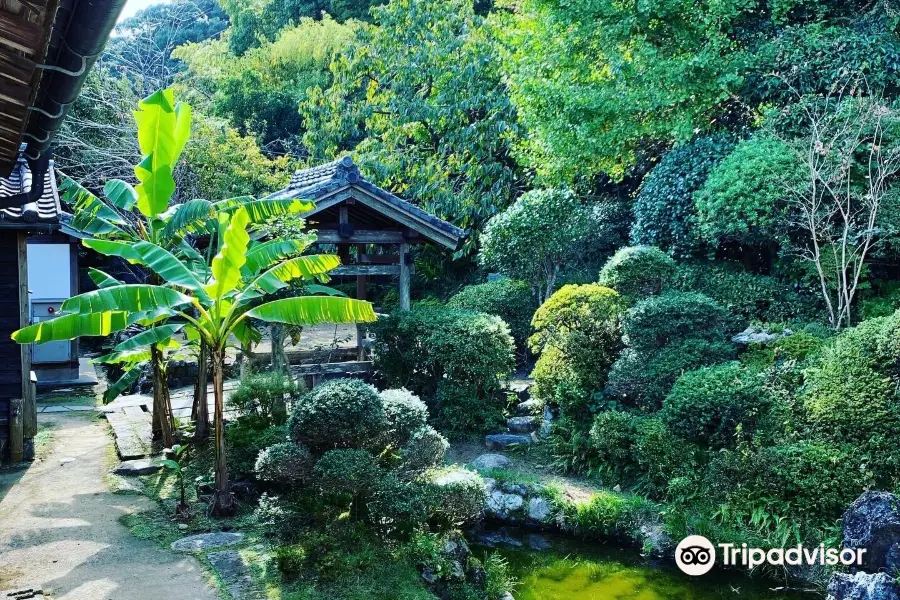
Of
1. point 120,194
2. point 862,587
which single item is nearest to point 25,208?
point 120,194

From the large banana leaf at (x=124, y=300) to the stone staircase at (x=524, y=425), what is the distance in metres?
5.54

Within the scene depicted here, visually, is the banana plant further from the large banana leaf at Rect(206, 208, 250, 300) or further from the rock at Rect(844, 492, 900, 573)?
the rock at Rect(844, 492, 900, 573)

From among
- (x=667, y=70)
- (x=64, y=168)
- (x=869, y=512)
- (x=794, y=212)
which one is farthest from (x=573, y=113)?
(x=64, y=168)

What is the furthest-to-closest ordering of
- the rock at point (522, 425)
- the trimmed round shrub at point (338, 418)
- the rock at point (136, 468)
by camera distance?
the rock at point (522, 425)
the rock at point (136, 468)
the trimmed round shrub at point (338, 418)

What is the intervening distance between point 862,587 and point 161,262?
23.3ft

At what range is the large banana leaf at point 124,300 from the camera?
6.59m

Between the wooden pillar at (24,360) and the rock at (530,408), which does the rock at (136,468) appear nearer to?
the wooden pillar at (24,360)

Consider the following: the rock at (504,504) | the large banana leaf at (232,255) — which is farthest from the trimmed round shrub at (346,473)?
the rock at (504,504)

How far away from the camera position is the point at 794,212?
39.4 ft

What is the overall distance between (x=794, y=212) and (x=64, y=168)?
17689 millimetres

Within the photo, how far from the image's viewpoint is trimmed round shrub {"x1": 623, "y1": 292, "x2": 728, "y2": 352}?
34.8 ft

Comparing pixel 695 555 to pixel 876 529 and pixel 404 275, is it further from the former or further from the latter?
pixel 404 275

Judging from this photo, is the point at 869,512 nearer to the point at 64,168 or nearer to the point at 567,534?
the point at 567,534

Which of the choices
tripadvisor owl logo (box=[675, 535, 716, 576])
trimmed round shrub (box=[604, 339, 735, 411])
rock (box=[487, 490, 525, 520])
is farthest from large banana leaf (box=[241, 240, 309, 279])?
tripadvisor owl logo (box=[675, 535, 716, 576])
